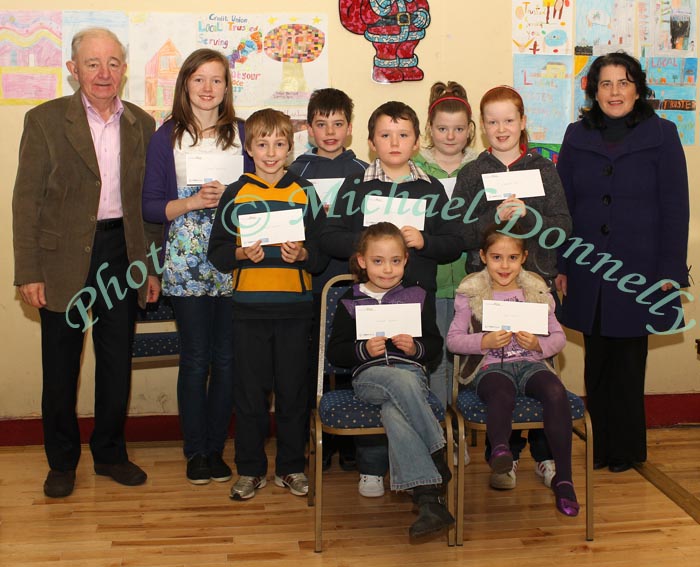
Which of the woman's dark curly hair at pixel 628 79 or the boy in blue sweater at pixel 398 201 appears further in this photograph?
the woman's dark curly hair at pixel 628 79

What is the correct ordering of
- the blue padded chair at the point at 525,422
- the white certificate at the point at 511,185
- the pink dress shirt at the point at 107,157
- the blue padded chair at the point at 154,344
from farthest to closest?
the blue padded chair at the point at 154,344
the pink dress shirt at the point at 107,157
the white certificate at the point at 511,185
the blue padded chair at the point at 525,422

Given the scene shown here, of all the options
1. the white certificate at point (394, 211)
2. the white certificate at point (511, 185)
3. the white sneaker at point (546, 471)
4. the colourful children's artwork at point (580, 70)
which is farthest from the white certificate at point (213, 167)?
the colourful children's artwork at point (580, 70)

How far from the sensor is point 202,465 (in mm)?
3809

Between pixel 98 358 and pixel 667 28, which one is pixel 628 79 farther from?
pixel 98 358

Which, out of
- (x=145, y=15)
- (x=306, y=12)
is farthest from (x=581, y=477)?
(x=145, y=15)

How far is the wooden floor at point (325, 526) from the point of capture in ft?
10.1

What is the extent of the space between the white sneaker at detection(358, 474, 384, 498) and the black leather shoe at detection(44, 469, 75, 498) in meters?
1.29

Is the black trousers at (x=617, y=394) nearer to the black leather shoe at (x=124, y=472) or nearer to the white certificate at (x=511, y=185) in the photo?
the white certificate at (x=511, y=185)

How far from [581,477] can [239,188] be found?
203 centimetres

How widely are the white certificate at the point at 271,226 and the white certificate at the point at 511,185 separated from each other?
31.1 inches

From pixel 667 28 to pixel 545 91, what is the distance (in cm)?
76

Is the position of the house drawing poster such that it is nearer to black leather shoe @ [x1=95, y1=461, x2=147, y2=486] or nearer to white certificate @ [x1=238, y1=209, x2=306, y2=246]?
white certificate @ [x1=238, y1=209, x2=306, y2=246]

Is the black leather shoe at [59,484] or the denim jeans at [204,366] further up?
the denim jeans at [204,366]

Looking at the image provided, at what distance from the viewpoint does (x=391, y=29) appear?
172 inches
